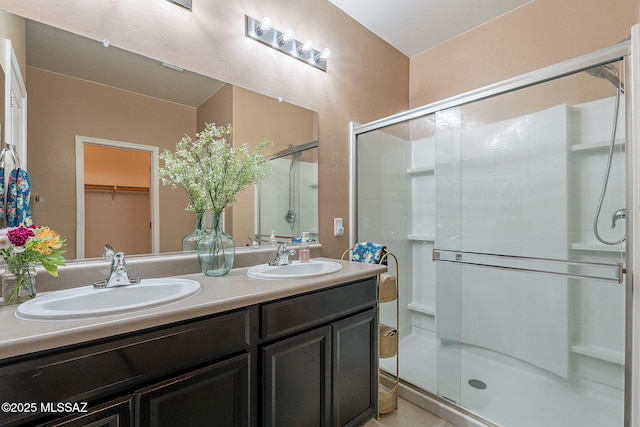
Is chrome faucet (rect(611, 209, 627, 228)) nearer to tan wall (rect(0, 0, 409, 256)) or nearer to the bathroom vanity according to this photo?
the bathroom vanity

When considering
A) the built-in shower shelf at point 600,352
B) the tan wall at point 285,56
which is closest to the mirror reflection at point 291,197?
the tan wall at point 285,56

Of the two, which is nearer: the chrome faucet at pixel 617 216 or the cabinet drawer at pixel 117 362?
the cabinet drawer at pixel 117 362

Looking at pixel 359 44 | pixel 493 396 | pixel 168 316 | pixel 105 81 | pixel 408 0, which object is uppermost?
pixel 408 0

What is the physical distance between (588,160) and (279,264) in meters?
1.78

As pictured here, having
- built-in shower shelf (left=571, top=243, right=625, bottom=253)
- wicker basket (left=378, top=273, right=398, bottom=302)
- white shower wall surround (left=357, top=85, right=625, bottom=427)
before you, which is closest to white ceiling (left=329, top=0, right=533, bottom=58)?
white shower wall surround (left=357, top=85, right=625, bottom=427)

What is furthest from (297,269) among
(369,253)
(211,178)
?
(211,178)

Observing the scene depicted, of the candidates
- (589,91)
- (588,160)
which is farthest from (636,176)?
(589,91)

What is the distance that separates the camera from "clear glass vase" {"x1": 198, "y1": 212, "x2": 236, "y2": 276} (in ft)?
4.39

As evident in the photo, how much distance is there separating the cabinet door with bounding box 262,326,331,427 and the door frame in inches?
29.3

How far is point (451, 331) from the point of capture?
227 centimetres

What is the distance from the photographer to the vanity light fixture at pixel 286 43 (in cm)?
168

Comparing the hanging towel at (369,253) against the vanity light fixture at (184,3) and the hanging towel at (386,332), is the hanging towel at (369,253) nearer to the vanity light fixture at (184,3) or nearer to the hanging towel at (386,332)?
the hanging towel at (386,332)

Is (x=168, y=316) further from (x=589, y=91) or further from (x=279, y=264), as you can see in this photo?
(x=589, y=91)

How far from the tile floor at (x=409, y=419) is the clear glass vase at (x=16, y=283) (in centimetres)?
166
